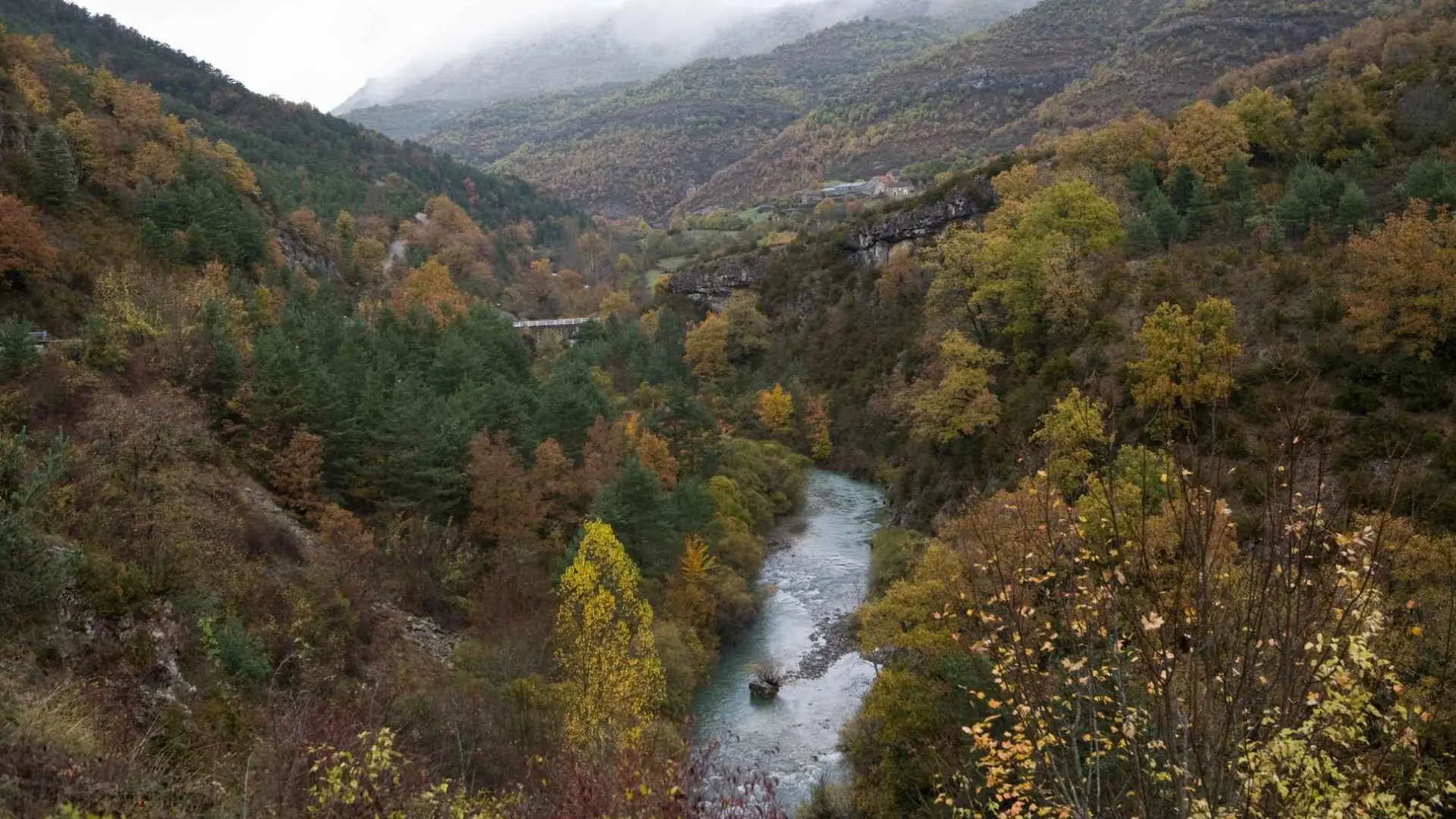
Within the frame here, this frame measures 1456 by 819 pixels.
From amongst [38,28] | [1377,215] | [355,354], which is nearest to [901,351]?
[1377,215]

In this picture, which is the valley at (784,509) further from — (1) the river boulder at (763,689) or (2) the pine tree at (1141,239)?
(2) the pine tree at (1141,239)

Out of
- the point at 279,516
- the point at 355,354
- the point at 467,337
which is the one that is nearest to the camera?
the point at 279,516

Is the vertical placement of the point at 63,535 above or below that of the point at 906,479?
above

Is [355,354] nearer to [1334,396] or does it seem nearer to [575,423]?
[575,423]

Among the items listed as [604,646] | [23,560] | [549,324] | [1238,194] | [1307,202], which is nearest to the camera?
[23,560]

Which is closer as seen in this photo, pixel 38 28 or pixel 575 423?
pixel 575 423

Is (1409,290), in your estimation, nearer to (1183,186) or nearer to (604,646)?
(1183,186)

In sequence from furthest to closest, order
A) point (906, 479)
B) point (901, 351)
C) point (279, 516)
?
point (901, 351), point (906, 479), point (279, 516)

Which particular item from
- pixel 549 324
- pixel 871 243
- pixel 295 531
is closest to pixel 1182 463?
pixel 295 531
